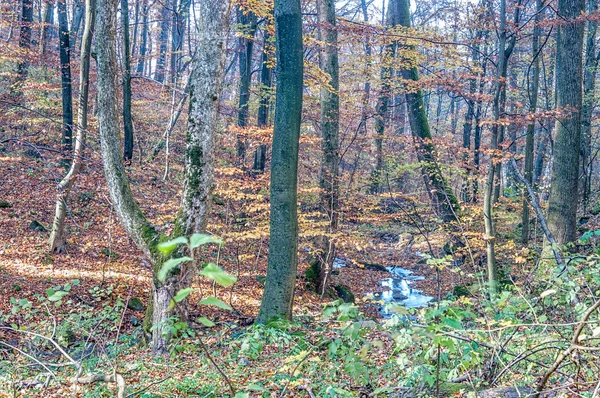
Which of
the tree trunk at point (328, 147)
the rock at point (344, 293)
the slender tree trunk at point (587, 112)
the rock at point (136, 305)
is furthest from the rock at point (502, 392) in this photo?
the slender tree trunk at point (587, 112)

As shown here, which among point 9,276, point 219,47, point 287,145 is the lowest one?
point 9,276

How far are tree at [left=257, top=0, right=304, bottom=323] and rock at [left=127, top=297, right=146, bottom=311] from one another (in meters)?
2.97

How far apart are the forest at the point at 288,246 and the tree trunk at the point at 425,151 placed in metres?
0.07

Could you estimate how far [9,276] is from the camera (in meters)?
7.92

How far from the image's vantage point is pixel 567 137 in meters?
8.19

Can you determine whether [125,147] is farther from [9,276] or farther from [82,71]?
[9,276]

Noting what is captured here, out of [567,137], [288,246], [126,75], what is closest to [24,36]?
[126,75]

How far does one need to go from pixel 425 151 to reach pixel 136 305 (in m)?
8.07

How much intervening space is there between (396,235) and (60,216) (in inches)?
490

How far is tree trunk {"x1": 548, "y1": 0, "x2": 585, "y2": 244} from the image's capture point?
790cm

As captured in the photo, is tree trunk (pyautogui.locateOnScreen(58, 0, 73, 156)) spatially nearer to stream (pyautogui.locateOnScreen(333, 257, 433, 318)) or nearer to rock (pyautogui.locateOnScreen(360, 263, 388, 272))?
stream (pyautogui.locateOnScreen(333, 257, 433, 318))

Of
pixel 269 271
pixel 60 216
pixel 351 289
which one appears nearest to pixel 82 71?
pixel 60 216

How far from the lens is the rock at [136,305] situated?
25.1ft

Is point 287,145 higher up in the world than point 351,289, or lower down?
higher up
